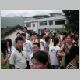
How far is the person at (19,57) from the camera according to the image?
707 centimetres

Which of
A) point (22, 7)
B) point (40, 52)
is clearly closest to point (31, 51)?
point (40, 52)

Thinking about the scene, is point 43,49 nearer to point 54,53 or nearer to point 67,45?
point 54,53

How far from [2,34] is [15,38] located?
173mm

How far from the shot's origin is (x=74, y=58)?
7.04 m

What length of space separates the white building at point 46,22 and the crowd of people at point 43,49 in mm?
60

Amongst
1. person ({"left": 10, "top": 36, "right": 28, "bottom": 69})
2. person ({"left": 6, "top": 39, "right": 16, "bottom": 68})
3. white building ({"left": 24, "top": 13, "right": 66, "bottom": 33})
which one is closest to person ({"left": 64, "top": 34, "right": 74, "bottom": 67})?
white building ({"left": 24, "top": 13, "right": 66, "bottom": 33})

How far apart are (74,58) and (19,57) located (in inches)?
27.6

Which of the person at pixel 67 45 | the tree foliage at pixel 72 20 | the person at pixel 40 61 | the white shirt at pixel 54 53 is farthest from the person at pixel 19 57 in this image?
the tree foliage at pixel 72 20

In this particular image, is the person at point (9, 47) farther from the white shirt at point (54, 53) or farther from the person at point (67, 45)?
the person at point (67, 45)

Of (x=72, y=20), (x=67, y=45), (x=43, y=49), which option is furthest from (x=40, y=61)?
(x=72, y=20)

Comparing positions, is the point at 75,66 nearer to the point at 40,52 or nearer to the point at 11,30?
the point at 40,52

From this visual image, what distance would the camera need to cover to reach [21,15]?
7039 millimetres

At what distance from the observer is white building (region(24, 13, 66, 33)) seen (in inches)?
277
